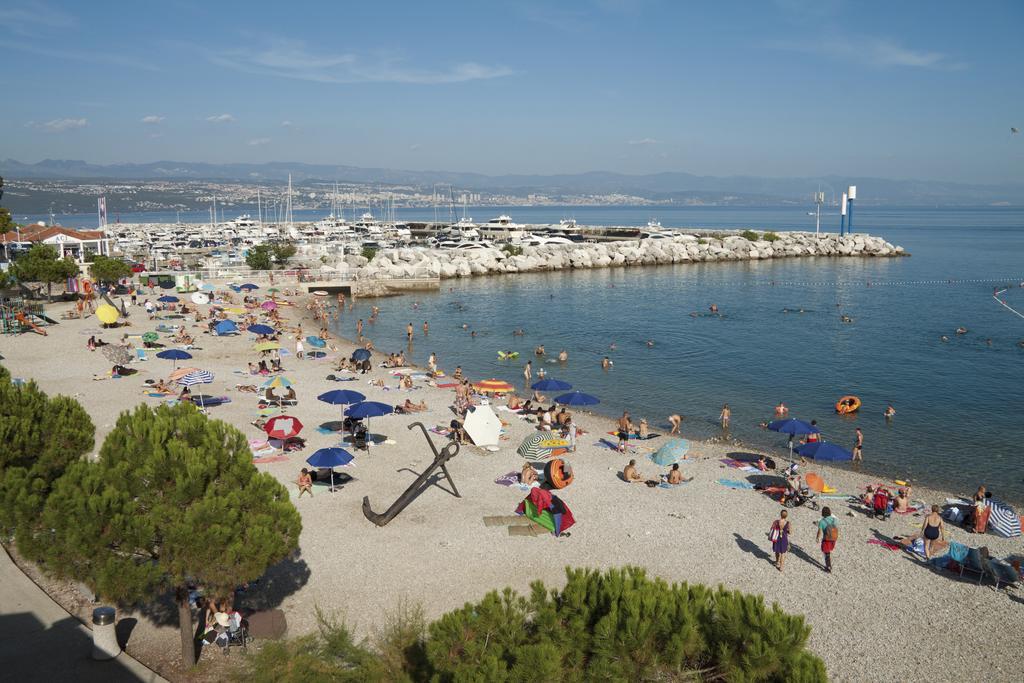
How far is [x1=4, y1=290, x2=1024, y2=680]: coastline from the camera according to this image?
37.3 ft

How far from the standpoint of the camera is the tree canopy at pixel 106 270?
44.3 meters

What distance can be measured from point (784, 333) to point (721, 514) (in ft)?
94.5

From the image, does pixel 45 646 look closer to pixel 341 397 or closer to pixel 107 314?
pixel 341 397

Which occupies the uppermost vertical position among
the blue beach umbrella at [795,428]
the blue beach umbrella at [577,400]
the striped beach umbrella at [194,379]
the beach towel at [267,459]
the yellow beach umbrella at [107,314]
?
the yellow beach umbrella at [107,314]

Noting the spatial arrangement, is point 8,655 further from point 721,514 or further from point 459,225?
point 459,225

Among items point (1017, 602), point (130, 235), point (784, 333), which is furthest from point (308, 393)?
point (130, 235)

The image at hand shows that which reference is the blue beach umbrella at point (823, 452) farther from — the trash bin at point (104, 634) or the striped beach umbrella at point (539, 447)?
the trash bin at point (104, 634)

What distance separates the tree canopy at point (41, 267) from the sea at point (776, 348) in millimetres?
15099

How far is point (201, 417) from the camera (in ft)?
32.6

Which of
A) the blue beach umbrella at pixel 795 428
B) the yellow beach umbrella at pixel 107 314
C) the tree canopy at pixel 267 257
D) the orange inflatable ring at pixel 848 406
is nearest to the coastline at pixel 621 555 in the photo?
the blue beach umbrella at pixel 795 428

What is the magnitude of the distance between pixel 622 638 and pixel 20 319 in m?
35.4

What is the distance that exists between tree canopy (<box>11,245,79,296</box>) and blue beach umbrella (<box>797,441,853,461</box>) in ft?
128

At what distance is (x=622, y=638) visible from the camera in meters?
7.23

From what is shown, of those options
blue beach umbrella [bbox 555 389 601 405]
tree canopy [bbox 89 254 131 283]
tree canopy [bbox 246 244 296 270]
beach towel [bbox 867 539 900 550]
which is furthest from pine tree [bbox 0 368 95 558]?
tree canopy [bbox 246 244 296 270]
